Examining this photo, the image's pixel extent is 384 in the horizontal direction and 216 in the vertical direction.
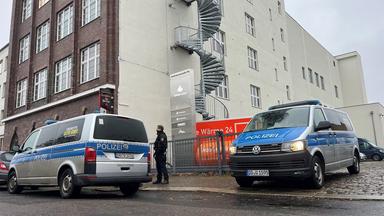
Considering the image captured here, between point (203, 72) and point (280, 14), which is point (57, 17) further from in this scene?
point (280, 14)

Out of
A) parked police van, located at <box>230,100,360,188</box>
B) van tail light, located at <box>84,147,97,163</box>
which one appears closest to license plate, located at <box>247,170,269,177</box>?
parked police van, located at <box>230,100,360,188</box>

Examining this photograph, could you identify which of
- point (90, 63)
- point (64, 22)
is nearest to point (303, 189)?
point (90, 63)

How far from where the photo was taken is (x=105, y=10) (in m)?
19.9

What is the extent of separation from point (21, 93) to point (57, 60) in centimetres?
613

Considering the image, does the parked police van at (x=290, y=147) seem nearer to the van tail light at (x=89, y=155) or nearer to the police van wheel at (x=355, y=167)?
the police van wheel at (x=355, y=167)

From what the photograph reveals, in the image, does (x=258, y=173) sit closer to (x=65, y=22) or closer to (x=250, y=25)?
(x=65, y=22)

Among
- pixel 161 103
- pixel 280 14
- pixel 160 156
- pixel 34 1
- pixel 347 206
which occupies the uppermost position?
pixel 280 14

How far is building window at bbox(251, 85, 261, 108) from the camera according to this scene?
101ft


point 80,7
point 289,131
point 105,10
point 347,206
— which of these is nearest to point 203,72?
point 105,10

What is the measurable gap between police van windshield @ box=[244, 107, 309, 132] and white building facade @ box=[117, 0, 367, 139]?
10.3m

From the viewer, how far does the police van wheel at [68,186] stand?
871 cm

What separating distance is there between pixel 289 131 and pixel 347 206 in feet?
7.83

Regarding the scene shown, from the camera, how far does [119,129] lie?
9.21 metres

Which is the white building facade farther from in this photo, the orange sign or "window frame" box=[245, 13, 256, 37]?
the orange sign
